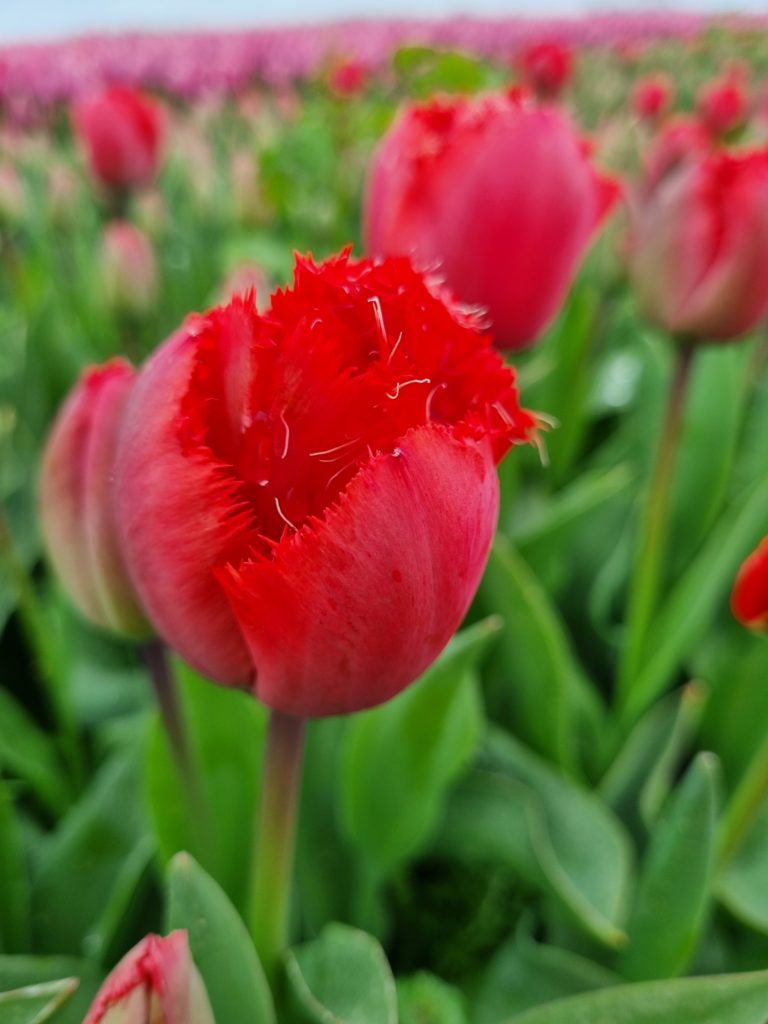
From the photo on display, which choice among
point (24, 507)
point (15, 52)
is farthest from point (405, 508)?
point (15, 52)

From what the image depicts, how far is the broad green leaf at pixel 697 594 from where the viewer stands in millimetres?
491

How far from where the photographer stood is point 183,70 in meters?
2.97

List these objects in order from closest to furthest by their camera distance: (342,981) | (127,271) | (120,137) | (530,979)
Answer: (342,981), (530,979), (127,271), (120,137)

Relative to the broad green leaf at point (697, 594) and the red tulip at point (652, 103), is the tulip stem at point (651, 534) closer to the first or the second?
the broad green leaf at point (697, 594)

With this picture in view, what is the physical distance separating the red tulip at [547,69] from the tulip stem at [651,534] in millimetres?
712

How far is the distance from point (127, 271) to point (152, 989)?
651 mm

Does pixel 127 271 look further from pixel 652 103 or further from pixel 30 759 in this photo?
pixel 652 103

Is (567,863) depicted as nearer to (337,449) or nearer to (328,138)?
(337,449)

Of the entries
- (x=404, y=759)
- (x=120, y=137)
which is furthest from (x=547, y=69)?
(x=404, y=759)

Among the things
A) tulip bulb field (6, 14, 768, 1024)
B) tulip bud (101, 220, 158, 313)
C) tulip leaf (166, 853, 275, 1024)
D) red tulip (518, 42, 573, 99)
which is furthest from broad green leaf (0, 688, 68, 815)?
red tulip (518, 42, 573, 99)

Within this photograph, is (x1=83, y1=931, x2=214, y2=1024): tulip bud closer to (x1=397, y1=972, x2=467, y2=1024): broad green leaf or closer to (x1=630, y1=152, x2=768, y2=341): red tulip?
(x1=397, y1=972, x2=467, y2=1024): broad green leaf

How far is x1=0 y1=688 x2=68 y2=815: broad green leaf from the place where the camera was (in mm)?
480

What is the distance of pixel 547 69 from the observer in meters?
1.05

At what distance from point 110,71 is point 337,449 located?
10.8 ft
